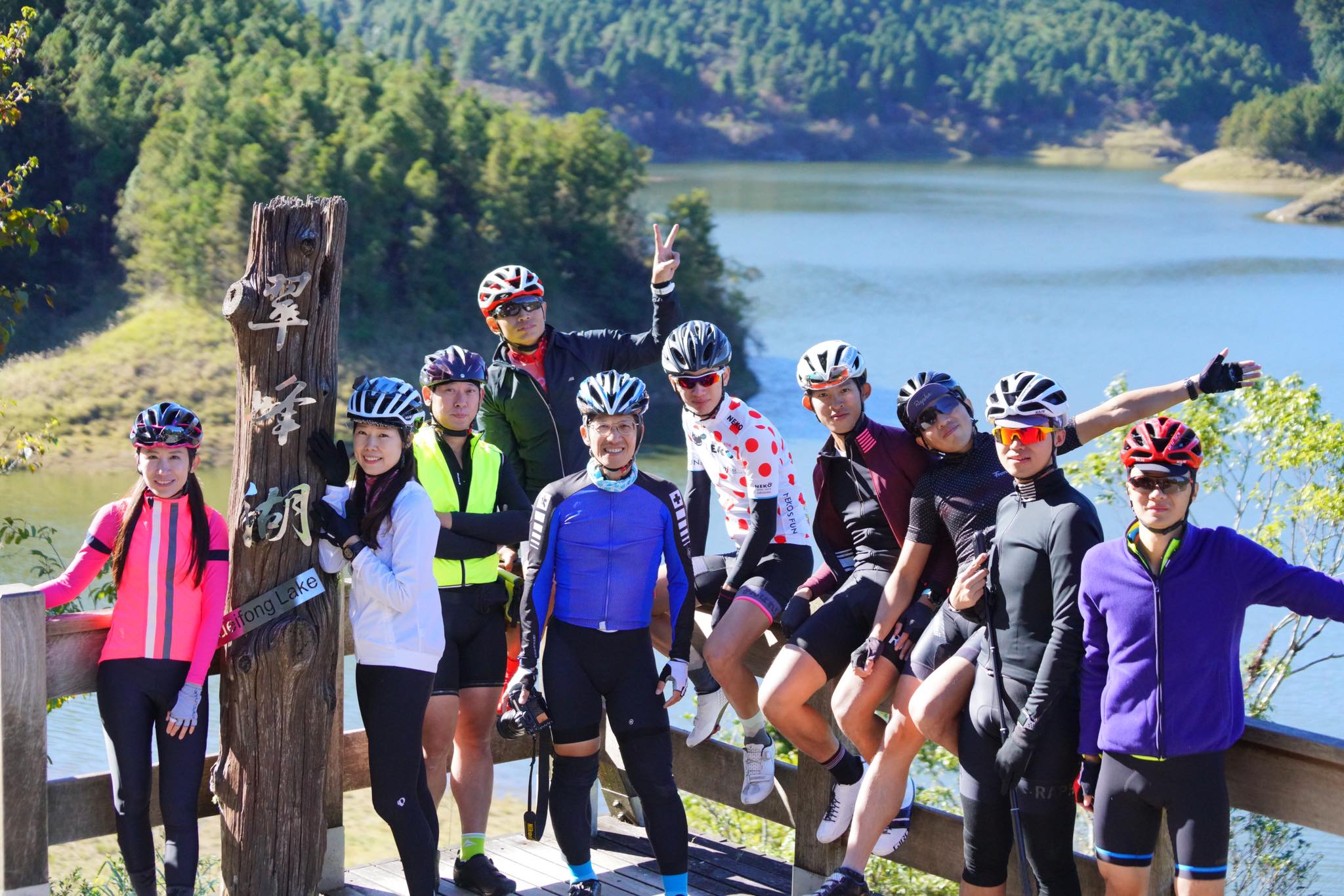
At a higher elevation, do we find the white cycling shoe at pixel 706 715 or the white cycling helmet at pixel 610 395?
the white cycling helmet at pixel 610 395

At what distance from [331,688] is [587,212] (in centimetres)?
3881

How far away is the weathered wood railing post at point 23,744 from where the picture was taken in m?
4.39

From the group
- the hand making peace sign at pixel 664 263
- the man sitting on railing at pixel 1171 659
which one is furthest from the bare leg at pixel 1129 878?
the hand making peace sign at pixel 664 263

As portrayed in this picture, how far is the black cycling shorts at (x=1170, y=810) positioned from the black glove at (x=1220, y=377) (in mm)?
1297

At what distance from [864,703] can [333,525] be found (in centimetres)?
181

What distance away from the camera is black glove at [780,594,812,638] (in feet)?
17.3

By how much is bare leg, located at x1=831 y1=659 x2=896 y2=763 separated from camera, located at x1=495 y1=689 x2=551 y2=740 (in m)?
0.97

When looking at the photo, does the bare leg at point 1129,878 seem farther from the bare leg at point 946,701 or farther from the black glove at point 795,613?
the black glove at point 795,613

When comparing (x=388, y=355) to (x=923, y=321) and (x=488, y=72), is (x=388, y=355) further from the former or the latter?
(x=488, y=72)

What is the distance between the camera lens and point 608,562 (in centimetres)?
502

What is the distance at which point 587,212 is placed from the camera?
43.0m

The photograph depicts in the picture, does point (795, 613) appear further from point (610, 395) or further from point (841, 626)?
point (610, 395)

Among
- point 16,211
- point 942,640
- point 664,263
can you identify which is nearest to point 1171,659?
point 942,640

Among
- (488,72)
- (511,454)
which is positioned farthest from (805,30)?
(511,454)
